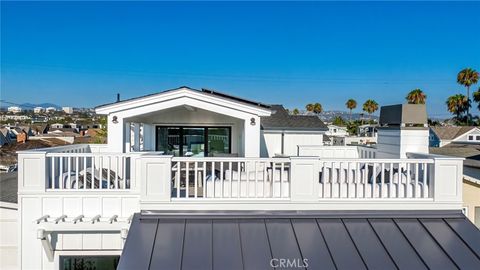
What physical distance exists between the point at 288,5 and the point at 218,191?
13598 millimetres

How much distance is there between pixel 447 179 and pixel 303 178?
2.34 metres

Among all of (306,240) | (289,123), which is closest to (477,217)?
(306,240)

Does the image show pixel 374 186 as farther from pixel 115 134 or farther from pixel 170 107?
pixel 115 134

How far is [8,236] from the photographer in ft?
19.2

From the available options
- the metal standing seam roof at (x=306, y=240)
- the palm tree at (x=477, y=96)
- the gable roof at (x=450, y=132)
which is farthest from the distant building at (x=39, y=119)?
the palm tree at (x=477, y=96)

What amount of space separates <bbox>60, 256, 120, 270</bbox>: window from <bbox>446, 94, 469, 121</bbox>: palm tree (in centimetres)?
5588

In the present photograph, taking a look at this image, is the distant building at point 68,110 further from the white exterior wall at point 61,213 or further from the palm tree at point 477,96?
the white exterior wall at point 61,213

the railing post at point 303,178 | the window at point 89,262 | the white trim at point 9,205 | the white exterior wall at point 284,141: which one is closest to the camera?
the railing post at point 303,178

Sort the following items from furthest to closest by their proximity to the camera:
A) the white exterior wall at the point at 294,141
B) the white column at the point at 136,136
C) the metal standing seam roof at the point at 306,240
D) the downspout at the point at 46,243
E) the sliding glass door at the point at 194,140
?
the white exterior wall at the point at 294,141 → the sliding glass door at the point at 194,140 → the white column at the point at 136,136 → the downspout at the point at 46,243 → the metal standing seam roof at the point at 306,240

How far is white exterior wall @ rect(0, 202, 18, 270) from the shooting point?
5.82 m

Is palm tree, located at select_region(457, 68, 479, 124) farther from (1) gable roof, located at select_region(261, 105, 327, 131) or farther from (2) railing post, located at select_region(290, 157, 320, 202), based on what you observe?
(2) railing post, located at select_region(290, 157, 320, 202)

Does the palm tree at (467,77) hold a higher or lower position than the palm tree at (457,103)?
Result: higher

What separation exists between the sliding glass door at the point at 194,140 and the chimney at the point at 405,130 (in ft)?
15.1

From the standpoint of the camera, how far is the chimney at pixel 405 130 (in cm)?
743
